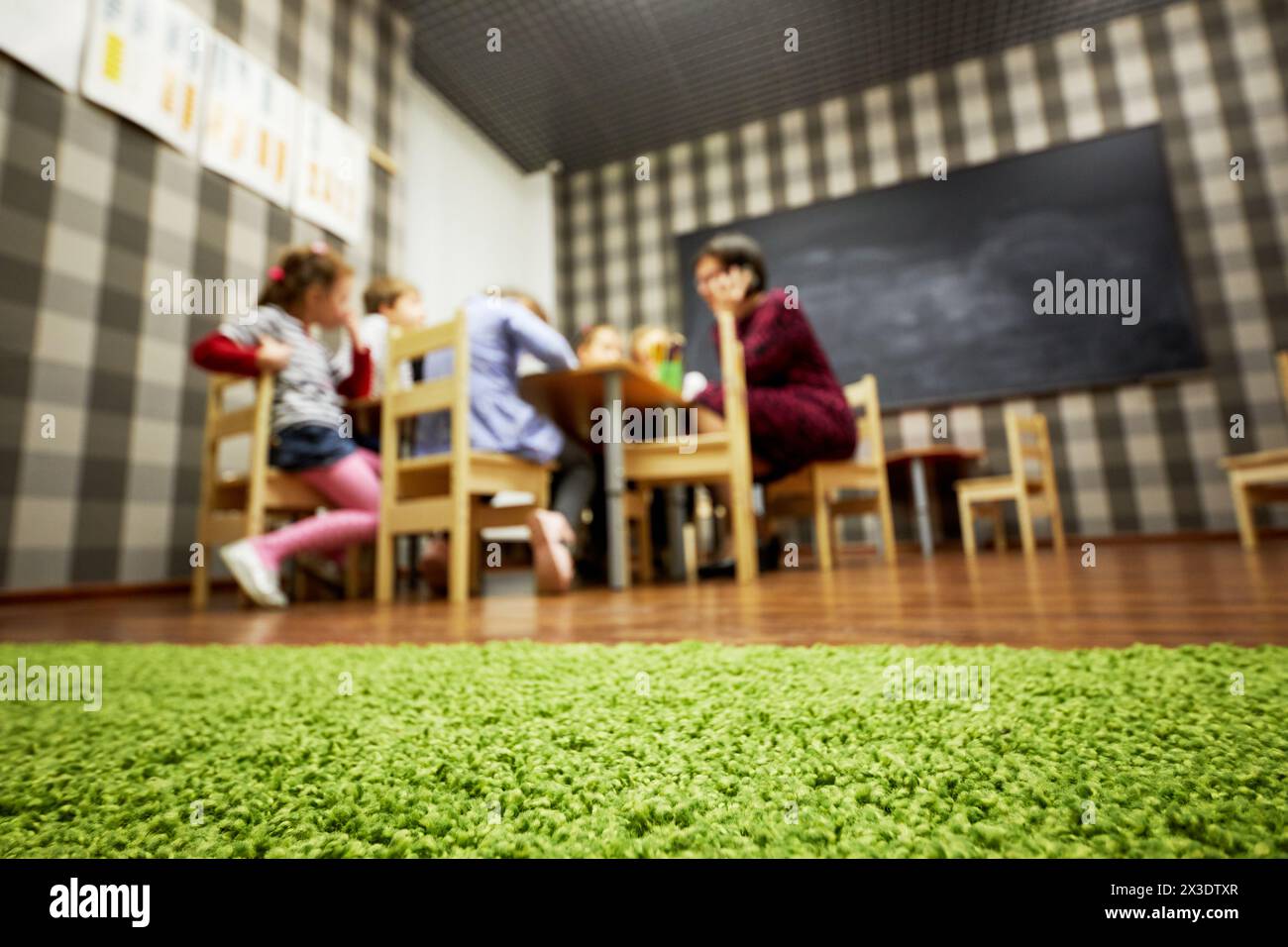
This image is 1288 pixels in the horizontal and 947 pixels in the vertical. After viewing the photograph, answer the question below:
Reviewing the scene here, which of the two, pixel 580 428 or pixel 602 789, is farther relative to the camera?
pixel 580 428

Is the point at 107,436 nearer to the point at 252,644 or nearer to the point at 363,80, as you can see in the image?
the point at 252,644

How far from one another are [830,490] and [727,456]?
1045 millimetres

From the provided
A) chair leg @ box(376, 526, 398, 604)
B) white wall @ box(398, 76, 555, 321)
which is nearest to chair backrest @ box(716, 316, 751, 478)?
chair leg @ box(376, 526, 398, 604)

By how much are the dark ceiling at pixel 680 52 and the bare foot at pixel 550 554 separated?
277cm

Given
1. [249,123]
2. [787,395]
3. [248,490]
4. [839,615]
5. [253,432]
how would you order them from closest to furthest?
[839,615] < [253,432] < [248,490] < [787,395] < [249,123]

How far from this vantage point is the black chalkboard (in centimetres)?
378

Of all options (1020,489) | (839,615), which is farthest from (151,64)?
(1020,489)

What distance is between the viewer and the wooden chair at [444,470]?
5.56ft

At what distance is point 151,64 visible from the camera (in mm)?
2629

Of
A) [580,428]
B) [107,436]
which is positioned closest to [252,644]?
[580,428]

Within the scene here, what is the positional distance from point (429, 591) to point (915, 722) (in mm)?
1899

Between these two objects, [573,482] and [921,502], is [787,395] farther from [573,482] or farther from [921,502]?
[921,502]

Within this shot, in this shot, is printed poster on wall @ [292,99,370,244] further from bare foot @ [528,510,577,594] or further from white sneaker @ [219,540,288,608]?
bare foot @ [528,510,577,594]
